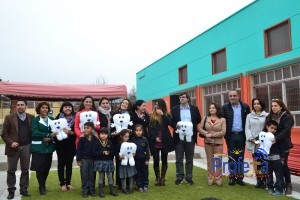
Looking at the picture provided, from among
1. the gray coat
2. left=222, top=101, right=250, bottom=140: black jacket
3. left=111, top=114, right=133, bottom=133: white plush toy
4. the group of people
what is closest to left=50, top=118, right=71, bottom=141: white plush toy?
the group of people

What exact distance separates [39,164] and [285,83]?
24.1ft

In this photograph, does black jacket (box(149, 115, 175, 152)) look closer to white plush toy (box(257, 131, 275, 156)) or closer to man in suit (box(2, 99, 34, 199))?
white plush toy (box(257, 131, 275, 156))

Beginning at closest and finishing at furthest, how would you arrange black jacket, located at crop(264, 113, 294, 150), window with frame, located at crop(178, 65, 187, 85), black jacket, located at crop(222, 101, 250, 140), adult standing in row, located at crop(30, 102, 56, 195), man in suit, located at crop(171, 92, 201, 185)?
black jacket, located at crop(264, 113, 294, 150), adult standing in row, located at crop(30, 102, 56, 195), black jacket, located at crop(222, 101, 250, 140), man in suit, located at crop(171, 92, 201, 185), window with frame, located at crop(178, 65, 187, 85)

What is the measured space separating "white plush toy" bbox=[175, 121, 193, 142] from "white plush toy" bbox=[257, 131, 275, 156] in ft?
4.42

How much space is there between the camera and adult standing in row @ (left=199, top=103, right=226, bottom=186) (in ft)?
20.6

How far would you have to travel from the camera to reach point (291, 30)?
8883 mm

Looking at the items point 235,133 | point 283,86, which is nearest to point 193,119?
point 235,133

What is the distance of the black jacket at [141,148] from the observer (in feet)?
19.6

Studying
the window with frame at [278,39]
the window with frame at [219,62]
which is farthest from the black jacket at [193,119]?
the window with frame at [219,62]

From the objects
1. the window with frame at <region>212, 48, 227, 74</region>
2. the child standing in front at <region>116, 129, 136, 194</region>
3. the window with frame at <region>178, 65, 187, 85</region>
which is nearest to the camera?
the child standing in front at <region>116, 129, 136, 194</region>

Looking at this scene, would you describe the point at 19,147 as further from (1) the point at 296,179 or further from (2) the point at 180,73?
(2) the point at 180,73

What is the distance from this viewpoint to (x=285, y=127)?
18.1ft

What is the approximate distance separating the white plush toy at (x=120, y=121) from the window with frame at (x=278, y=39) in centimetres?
574

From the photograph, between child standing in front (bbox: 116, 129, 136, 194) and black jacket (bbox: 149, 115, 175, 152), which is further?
black jacket (bbox: 149, 115, 175, 152)
